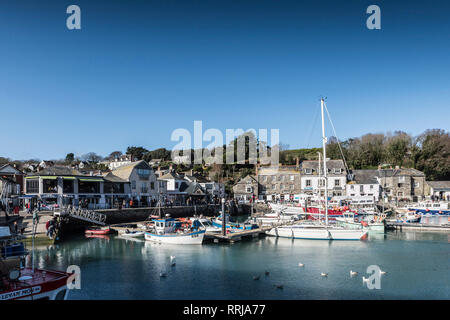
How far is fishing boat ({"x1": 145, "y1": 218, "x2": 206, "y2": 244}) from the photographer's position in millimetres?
34656

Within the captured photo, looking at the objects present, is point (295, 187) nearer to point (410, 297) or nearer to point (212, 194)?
point (212, 194)

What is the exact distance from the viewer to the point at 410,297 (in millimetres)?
18938

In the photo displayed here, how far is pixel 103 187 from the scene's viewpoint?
53344 mm

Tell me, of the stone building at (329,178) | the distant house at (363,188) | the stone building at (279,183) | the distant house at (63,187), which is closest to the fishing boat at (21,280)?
the distant house at (63,187)

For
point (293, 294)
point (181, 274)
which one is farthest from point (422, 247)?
point (181, 274)

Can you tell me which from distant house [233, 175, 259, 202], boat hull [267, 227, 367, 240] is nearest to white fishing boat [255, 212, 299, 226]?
boat hull [267, 227, 367, 240]

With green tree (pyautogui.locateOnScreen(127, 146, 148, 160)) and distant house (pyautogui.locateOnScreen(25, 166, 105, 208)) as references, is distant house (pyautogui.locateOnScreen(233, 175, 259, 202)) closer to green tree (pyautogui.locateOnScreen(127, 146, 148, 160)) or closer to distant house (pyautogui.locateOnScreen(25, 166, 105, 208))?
distant house (pyautogui.locateOnScreen(25, 166, 105, 208))

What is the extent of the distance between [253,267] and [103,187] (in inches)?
1395

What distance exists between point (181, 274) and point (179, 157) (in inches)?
3595

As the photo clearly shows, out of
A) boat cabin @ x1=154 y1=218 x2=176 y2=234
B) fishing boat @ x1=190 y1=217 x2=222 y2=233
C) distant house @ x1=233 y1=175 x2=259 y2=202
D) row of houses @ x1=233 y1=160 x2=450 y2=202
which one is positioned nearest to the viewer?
boat cabin @ x1=154 y1=218 x2=176 y2=234

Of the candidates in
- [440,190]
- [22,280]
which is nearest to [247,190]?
[440,190]

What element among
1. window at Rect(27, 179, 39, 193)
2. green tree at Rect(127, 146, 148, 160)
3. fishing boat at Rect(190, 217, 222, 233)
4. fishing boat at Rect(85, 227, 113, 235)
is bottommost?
fishing boat at Rect(85, 227, 113, 235)

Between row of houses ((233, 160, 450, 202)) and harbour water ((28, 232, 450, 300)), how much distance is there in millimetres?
31948

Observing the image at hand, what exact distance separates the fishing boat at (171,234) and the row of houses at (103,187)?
40.3 feet
